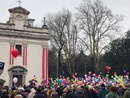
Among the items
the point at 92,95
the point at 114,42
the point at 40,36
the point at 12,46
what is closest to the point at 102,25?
the point at 114,42

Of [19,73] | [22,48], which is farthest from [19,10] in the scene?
[19,73]

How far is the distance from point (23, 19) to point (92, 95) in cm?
2758

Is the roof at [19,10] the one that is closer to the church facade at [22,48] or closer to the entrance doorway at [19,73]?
the church facade at [22,48]

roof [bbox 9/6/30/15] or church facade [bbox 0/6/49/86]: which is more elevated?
roof [bbox 9/6/30/15]

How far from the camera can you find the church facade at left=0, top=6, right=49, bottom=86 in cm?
3669

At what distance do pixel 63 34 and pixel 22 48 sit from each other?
1360 centimetres

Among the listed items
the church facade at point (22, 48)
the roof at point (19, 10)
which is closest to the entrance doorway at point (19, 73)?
the church facade at point (22, 48)

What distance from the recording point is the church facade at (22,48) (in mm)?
36688

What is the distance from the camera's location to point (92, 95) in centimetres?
1283

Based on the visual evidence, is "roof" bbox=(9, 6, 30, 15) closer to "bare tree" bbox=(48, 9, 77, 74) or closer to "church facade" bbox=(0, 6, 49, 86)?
"church facade" bbox=(0, 6, 49, 86)

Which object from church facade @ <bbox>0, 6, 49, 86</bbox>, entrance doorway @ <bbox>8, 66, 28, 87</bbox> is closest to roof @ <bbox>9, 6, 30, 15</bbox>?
church facade @ <bbox>0, 6, 49, 86</bbox>

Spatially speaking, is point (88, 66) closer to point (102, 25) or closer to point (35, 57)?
point (102, 25)

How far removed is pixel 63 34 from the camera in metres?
50.2

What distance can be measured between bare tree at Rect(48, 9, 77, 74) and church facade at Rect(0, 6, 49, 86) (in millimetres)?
9760
